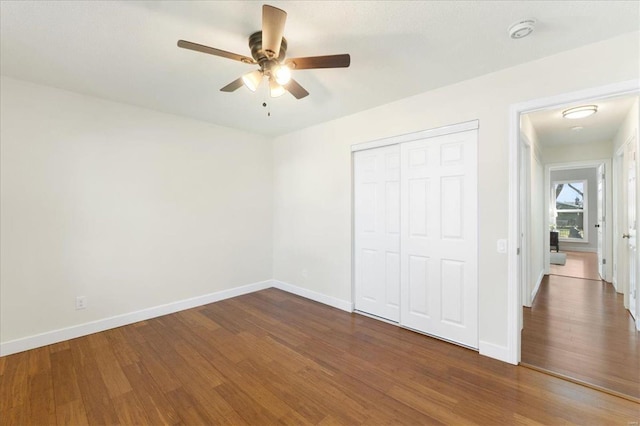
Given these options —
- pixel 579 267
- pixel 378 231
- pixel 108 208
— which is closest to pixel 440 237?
pixel 378 231

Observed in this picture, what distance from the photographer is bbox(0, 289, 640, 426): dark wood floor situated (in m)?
1.83

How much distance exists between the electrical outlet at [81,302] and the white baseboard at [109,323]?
20cm

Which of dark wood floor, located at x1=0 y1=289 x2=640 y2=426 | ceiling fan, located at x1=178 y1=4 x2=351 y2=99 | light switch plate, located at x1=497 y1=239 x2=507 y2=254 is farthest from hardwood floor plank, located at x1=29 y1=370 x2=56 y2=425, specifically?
light switch plate, located at x1=497 y1=239 x2=507 y2=254

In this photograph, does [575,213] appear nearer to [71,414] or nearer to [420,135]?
[420,135]

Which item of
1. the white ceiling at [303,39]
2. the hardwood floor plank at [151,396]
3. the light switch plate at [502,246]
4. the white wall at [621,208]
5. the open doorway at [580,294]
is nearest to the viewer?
the white ceiling at [303,39]

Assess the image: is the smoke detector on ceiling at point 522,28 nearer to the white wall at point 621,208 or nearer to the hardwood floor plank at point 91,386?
the white wall at point 621,208

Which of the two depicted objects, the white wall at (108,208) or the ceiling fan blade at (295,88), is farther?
the white wall at (108,208)

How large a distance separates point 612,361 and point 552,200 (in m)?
8.42

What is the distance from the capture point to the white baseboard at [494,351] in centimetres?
243

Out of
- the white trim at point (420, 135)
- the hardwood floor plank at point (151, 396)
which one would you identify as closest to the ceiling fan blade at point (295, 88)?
the white trim at point (420, 135)

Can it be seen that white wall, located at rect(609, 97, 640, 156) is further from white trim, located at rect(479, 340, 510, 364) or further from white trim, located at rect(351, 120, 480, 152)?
white trim, located at rect(479, 340, 510, 364)

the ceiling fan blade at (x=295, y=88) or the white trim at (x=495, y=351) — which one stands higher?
the ceiling fan blade at (x=295, y=88)

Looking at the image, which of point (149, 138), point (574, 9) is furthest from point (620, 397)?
point (149, 138)

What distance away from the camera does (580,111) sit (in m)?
3.32
